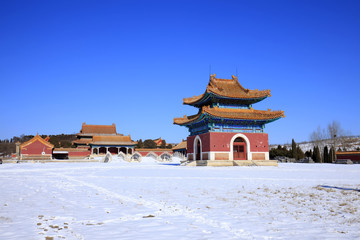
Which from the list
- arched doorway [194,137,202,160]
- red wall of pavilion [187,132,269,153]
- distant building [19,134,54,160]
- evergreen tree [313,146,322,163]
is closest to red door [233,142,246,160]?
red wall of pavilion [187,132,269,153]

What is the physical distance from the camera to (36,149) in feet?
176

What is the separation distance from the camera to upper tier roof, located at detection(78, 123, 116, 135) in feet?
217

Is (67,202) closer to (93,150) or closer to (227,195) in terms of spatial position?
(227,195)

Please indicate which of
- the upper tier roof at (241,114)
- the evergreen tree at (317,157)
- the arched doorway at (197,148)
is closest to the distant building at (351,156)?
the evergreen tree at (317,157)

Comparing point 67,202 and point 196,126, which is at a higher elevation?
point 196,126

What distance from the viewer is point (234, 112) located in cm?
3184

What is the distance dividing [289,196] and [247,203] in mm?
1846

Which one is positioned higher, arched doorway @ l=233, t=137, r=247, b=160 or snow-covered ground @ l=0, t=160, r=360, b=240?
arched doorway @ l=233, t=137, r=247, b=160

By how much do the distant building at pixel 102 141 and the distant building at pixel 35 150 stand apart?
782 centimetres

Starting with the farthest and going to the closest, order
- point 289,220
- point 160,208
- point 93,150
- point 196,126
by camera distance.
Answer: point 93,150
point 196,126
point 160,208
point 289,220

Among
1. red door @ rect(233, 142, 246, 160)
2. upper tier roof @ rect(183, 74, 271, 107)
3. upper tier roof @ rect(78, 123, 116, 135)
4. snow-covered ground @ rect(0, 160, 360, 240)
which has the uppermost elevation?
upper tier roof @ rect(183, 74, 271, 107)

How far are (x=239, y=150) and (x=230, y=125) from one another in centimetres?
286

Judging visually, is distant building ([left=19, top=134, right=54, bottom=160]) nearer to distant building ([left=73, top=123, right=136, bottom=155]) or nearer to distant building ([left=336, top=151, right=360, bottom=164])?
distant building ([left=73, top=123, right=136, bottom=155])

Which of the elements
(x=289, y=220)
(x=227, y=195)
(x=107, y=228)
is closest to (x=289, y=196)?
(x=227, y=195)
